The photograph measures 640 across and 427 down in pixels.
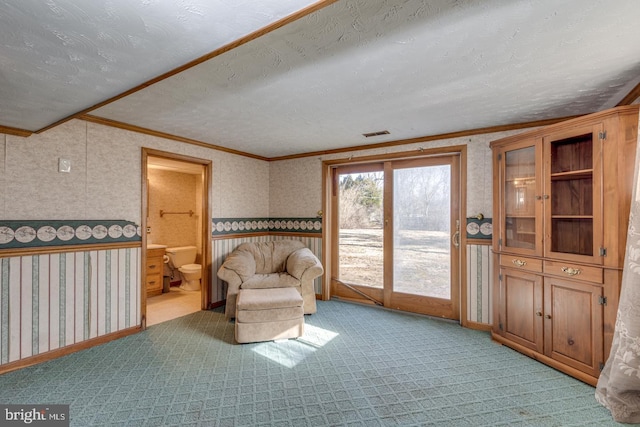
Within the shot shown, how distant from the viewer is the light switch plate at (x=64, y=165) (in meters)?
2.63

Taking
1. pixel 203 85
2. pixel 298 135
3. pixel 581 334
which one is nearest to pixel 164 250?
pixel 298 135

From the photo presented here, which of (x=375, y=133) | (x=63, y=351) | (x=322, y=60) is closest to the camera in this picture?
(x=322, y=60)

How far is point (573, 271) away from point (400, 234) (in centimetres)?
188

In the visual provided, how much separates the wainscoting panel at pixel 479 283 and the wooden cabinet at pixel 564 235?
1.08 feet

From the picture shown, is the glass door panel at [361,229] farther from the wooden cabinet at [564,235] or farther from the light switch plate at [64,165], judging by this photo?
the light switch plate at [64,165]

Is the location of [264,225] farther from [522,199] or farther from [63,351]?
[522,199]

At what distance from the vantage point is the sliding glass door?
3596 mm

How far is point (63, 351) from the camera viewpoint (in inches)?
103

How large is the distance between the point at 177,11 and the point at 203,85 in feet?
3.78

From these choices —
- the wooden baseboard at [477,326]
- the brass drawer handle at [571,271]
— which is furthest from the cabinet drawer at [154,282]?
the brass drawer handle at [571,271]

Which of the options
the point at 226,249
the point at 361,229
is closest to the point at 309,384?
the point at 361,229

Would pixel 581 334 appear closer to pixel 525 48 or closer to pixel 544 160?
pixel 544 160

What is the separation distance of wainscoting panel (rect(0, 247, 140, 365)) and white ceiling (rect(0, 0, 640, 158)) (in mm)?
1240

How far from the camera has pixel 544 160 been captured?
2.49 m
